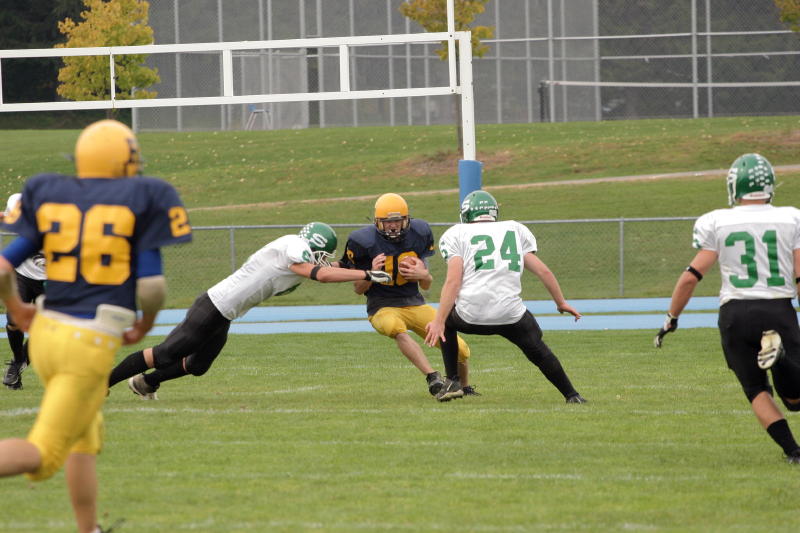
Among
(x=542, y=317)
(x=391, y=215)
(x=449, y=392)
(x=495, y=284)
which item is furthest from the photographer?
(x=542, y=317)

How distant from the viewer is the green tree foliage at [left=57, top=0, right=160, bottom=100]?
3127 cm

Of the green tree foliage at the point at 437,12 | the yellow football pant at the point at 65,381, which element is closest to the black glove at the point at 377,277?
the yellow football pant at the point at 65,381

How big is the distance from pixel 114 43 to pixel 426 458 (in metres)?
28.8

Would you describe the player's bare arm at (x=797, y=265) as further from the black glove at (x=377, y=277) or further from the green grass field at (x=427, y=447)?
the black glove at (x=377, y=277)

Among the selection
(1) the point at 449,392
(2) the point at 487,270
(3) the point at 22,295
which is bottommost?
(1) the point at 449,392

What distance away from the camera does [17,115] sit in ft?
168

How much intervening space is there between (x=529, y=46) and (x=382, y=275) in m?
32.1

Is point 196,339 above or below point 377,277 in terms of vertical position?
below

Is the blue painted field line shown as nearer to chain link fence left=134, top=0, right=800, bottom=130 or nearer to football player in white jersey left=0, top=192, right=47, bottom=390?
football player in white jersey left=0, top=192, right=47, bottom=390

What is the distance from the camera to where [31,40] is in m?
50.3

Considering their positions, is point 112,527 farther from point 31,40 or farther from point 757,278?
point 31,40

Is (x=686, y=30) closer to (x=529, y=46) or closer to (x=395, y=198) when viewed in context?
(x=529, y=46)

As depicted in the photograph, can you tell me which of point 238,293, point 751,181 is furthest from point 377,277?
point 751,181

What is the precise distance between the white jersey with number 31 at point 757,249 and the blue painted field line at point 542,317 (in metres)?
8.71
